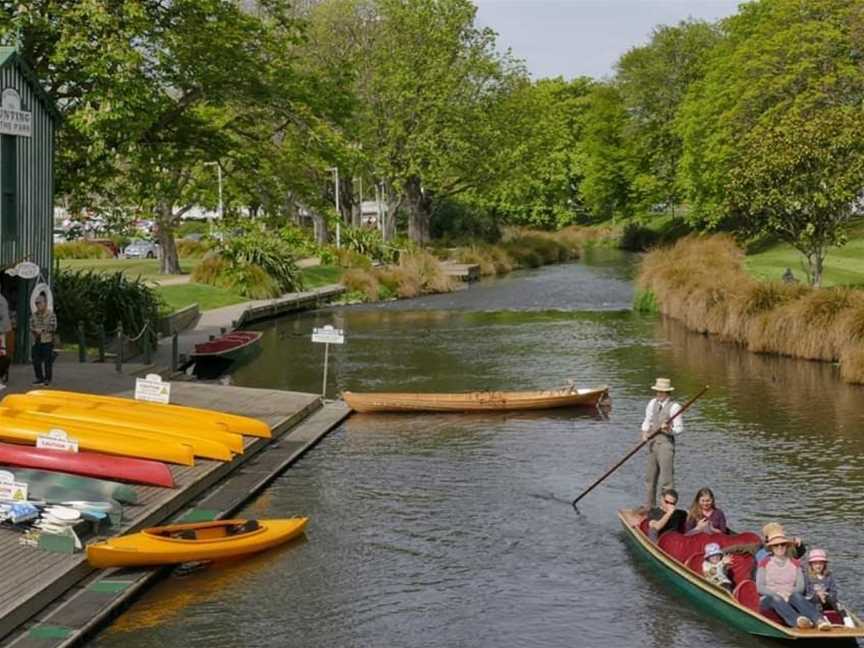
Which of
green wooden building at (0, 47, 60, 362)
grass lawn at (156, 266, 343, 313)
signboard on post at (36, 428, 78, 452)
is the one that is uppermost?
green wooden building at (0, 47, 60, 362)

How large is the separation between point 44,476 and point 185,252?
5996cm

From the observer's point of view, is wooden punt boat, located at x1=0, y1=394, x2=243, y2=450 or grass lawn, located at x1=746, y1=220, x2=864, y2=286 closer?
wooden punt boat, located at x1=0, y1=394, x2=243, y2=450

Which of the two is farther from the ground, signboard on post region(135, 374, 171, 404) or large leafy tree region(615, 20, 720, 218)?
large leafy tree region(615, 20, 720, 218)

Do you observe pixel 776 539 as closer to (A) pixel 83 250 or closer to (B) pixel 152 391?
(B) pixel 152 391

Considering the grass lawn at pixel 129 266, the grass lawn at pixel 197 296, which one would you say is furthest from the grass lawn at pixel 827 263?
the grass lawn at pixel 129 266

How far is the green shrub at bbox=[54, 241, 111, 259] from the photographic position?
76.0 m

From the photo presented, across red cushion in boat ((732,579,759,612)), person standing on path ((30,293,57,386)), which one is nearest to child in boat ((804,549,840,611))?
red cushion in boat ((732,579,759,612))

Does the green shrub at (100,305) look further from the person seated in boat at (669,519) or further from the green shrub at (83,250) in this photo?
the green shrub at (83,250)

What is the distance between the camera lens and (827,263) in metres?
56.9

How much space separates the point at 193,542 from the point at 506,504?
20.6ft

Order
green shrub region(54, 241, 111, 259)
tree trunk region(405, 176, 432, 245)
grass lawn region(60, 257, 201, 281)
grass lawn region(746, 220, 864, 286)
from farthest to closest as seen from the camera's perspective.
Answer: tree trunk region(405, 176, 432, 245) < green shrub region(54, 241, 111, 259) < grass lawn region(60, 257, 201, 281) < grass lawn region(746, 220, 864, 286)

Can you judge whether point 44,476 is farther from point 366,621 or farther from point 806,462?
point 806,462

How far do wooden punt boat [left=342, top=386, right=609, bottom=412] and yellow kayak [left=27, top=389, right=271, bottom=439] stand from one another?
4.78m

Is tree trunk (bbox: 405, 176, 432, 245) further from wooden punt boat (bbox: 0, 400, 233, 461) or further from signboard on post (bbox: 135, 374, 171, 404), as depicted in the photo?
wooden punt boat (bbox: 0, 400, 233, 461)
